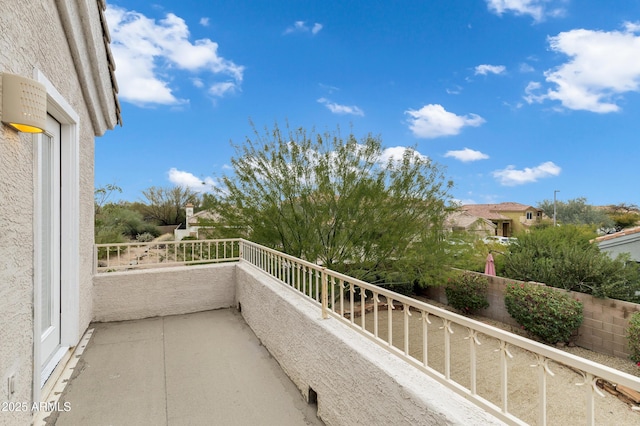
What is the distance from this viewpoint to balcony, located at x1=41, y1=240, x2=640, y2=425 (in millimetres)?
1658

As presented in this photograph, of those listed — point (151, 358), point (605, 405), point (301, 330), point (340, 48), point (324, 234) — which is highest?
point (340, 48)

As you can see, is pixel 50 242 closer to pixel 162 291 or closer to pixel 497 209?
pixel 162 291

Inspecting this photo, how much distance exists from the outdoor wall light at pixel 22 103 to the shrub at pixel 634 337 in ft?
29.1

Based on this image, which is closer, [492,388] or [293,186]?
[492,388]

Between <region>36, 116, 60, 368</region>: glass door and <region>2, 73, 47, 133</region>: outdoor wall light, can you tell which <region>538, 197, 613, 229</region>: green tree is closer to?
<region>36, 116, 60, 368</region>: glass door

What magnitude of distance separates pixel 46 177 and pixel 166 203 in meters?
30.2

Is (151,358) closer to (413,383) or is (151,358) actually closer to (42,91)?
(42,91)

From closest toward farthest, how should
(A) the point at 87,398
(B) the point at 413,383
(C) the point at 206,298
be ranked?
(B) the point at 413,383 < (A) the point at 87,398 < (C) the point at 206,298

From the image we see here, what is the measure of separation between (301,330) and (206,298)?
11.2ft

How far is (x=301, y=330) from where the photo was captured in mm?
3178

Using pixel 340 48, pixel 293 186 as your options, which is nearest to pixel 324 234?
pixel 293 186

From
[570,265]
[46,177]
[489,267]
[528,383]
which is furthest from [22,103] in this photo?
[489,267]

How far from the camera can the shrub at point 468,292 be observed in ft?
29.7

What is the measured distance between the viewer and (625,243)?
10.3 meters
